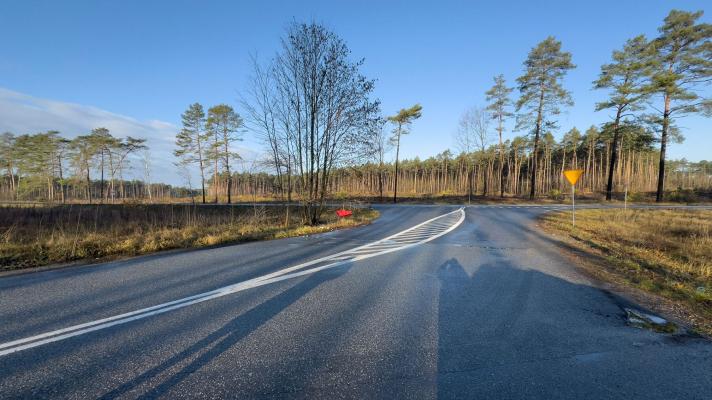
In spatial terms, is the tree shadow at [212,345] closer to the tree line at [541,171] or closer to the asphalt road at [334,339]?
the asphalt road at [334,339]

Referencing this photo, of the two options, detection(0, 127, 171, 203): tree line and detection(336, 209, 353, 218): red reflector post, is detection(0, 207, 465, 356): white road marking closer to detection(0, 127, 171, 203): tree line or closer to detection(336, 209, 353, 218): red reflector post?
detection(336, 209, 353, 218): red reflector post

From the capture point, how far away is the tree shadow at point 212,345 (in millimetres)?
2160

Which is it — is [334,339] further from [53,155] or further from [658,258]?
[53,155]

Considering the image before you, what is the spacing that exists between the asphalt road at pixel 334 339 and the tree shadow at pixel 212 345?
0.01 meters

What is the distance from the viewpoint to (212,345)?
9.11 feet

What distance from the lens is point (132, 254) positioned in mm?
7148

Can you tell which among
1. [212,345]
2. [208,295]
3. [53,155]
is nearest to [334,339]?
[212,345]

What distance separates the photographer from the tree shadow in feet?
7.09

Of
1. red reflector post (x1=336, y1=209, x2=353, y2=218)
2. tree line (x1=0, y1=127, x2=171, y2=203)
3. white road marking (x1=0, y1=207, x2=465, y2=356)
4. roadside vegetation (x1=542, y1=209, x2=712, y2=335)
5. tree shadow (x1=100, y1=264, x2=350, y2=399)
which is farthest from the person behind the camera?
tree line (x1=0, y1=127, x2=171, y2=203)

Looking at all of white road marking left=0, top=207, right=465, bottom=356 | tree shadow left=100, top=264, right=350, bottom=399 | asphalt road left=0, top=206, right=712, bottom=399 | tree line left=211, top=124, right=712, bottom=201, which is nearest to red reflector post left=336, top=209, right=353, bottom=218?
white road marking left=0, top=207, right=465, bottom=356

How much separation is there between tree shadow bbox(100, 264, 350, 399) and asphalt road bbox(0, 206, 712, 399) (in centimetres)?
1

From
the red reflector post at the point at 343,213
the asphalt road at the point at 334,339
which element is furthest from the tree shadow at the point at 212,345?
the red reflector post at the point at 343,213

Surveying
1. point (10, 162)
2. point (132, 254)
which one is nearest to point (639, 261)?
point (132, 254)

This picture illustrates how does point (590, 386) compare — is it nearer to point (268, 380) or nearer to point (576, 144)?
point (268, 380)
